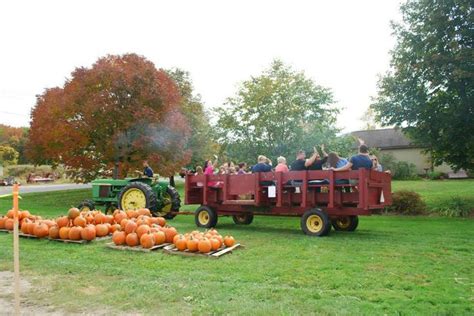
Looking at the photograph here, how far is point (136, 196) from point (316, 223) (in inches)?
220

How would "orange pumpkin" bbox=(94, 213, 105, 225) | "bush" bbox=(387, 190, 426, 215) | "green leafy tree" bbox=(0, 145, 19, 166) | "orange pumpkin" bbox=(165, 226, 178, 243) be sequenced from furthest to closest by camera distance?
"green leafy tree" bbox=(0, 145, 19, 166), "bush" bbox=(387, 190, 426, 215), "orange pumpkin" bbox=(94, 213, 105, 225), "orange pumpkin" bbox=(165, 226, 178, 243)

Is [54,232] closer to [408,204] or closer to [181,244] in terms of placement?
[181,244]

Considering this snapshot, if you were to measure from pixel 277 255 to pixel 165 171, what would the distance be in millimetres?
12501

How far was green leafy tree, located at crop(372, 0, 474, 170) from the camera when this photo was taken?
14609 millimetres

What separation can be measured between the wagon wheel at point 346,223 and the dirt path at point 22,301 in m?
7.47

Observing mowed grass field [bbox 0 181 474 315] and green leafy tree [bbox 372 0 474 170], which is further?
green leafy tree [bbox 372 0 474 170]

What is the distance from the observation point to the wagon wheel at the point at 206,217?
12.0 meters

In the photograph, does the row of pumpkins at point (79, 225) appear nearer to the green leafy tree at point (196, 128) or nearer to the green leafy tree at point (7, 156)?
the green leafy tree at point (196, 128)

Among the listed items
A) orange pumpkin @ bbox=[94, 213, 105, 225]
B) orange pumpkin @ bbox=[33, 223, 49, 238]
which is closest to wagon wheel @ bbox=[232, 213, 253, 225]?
orange pumpkin @ bbox=[94, 213, 105, 225]

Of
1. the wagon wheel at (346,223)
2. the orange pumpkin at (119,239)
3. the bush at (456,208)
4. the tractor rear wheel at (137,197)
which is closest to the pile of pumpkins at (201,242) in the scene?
the orange pumpkin at (119,239)

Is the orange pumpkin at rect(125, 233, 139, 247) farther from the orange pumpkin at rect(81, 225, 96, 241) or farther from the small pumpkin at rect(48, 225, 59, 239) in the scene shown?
the small pumpkin at rect(48, 225, 59, 239)

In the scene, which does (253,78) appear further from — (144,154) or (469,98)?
(469,98)

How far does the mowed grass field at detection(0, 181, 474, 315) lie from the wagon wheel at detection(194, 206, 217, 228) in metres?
2.18

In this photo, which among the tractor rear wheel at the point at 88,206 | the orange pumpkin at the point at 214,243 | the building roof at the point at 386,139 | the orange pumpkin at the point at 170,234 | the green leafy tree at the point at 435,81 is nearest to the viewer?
the orange pumpkin at the point at 214,243
